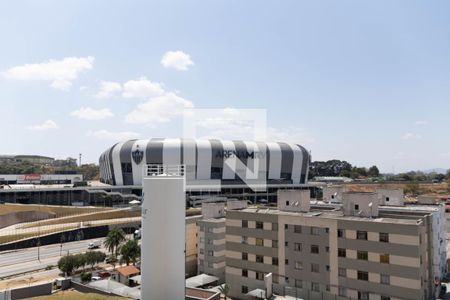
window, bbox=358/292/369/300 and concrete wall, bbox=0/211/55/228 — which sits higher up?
concrete wall, bbox=0/211/55/228

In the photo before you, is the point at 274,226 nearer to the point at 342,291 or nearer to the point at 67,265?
the point at 342,291

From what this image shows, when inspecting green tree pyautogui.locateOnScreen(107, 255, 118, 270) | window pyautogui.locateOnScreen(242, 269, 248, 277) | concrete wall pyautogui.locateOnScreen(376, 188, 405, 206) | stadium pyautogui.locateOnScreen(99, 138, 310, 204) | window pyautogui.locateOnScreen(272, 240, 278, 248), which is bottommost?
green tree pyautogui.locateOnScreen(107, 255, 118, 270)

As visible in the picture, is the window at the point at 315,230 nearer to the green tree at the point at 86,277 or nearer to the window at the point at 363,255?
the window at the point at 363,255

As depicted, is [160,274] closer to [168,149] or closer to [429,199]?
[429,199]

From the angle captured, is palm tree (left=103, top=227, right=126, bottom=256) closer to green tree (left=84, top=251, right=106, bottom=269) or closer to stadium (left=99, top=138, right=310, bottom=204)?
green tree (left=84, top=251, right=106, bottom=269)

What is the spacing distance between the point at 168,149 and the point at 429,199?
85.5 meters

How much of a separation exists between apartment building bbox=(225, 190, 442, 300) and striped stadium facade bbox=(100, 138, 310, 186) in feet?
268

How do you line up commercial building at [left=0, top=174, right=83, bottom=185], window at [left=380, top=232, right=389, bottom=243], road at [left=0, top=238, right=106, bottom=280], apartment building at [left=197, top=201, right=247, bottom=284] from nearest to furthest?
window at [left=380, top=232, right=389, bottom=243] → apartment building at [left=197, top=201, right=247, bottom=284] → road at [left=0, top=238, right=106, bottom=280] → commercial building at [left=0, top=174, right=83, bottom=185]

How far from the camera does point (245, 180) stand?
145m

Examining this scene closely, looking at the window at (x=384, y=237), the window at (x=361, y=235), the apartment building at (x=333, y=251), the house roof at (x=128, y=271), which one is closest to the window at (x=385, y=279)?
the apartment building at (x=333, y=251)

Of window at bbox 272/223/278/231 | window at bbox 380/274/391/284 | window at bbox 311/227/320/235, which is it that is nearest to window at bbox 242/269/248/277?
window at bbox 272/223/278/231

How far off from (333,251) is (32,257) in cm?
5176

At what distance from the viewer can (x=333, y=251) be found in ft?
128

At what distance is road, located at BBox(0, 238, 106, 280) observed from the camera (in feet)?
178
